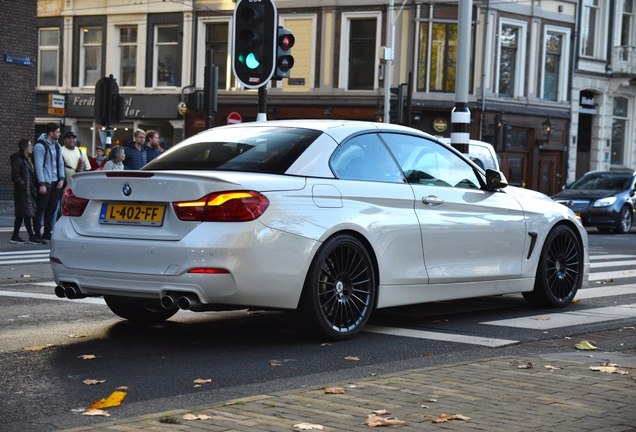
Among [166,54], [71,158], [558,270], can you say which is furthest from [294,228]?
[166,54]

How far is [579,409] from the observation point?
16.9ft

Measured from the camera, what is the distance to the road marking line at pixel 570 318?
8.59 metres

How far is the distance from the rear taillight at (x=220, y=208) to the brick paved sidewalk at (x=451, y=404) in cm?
152

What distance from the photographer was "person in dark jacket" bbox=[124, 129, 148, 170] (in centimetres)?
1769

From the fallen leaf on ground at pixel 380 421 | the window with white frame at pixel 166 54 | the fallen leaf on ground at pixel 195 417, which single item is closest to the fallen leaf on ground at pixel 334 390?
the fallen leaf on ground at pixel 380 421

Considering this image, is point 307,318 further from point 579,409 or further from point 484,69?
point 484,69

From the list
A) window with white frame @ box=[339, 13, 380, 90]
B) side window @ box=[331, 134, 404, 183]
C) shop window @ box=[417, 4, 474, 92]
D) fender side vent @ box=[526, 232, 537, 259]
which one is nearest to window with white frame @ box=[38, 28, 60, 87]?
window with white frame @ box=[339, 13, 380, 90]

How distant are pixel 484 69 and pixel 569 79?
5.17 meters

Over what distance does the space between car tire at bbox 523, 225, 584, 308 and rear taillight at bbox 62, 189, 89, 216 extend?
13.6 feet

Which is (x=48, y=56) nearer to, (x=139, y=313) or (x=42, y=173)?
(x=42, y=173)

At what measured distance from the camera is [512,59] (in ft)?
133

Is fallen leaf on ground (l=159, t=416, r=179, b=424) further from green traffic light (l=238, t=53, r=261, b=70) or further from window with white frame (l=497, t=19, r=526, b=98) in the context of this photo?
window with white frame (l=497, t=19, r=526, b=98)

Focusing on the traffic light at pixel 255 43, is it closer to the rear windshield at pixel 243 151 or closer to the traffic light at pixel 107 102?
the rear windshield at pixel 243 151

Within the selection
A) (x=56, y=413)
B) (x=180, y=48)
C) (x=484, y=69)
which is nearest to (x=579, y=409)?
(x=56, y=413)
